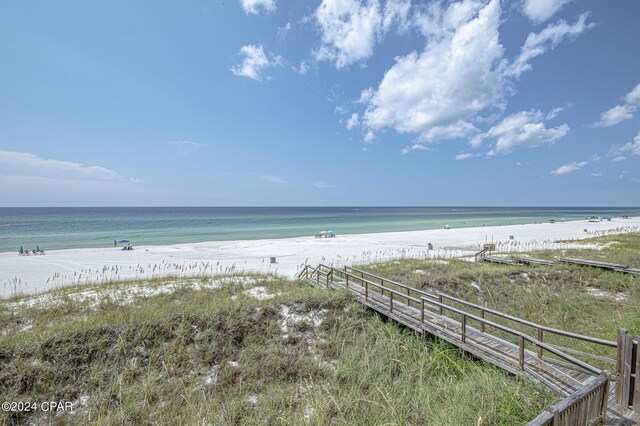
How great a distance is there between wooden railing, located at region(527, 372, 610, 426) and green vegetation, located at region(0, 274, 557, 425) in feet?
3.26

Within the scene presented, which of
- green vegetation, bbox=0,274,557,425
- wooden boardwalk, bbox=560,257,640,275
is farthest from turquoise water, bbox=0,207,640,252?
wooden boardwalk, bbox=560,257,640,275

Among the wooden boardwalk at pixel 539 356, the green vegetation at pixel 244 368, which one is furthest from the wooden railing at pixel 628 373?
the green vegetation at pixel 244 368

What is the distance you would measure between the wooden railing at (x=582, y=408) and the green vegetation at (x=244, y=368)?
3.26 ft

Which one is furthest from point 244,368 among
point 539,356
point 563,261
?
point 563,261

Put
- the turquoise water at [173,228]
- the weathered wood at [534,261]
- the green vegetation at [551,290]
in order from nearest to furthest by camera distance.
A: 1. the green vegetation at [551,290]
2. the weathered wood at [534,261]
3. the turquoise water at [173,228]

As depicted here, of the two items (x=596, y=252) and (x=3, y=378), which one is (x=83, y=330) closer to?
(x=3, y=378)

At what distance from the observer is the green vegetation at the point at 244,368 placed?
5496 mm

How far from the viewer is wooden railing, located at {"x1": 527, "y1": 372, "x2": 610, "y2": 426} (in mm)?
3104

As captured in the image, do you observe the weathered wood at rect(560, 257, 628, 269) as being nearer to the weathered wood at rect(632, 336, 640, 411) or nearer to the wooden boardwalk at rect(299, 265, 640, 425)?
the wooden boardwalk at rect(299, 265, 640, 425)

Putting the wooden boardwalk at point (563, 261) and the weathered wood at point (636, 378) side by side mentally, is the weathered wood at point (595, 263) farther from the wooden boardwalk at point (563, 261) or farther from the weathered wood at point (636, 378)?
the weathered wood at point (636, 378)

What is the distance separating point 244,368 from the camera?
767 centimetres

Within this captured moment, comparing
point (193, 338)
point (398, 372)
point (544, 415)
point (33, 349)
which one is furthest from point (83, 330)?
point (544, 415)

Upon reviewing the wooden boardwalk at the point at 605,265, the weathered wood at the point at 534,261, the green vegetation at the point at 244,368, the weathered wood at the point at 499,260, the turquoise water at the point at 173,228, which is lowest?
the turquoise water at the point at 173,228

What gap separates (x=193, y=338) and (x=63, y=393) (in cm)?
293
